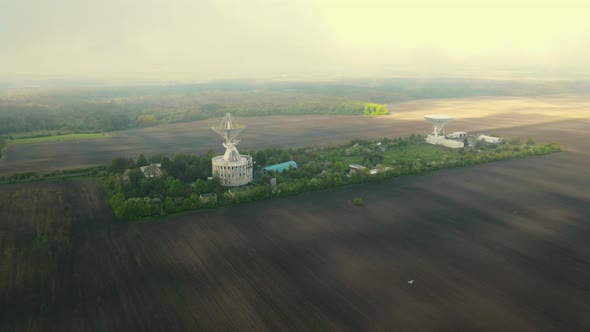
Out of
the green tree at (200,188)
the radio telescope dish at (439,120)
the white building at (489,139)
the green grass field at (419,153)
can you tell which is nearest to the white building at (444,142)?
the radio telescope dish at (439,120)

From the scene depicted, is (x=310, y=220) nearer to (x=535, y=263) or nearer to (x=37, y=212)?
(x=535, y=263)

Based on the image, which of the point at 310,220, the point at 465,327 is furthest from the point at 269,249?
the point at 465,327

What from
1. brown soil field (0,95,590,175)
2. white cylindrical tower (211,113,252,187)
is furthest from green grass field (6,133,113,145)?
white cylindrical tower (211,113,252,187)

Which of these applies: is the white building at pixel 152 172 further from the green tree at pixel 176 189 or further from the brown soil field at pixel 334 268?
the brown soil field at pixel 334 268

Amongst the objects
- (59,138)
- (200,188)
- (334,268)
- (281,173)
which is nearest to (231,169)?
(200,188)

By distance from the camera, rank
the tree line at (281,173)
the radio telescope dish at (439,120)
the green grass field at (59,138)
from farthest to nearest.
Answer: the green grass field at (59,138) < the radio telescope dish at (439,120) < the tree line at (281,173)

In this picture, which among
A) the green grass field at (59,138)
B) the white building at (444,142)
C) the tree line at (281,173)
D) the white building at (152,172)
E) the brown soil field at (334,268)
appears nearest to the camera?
the brown soil field at (334,268)
